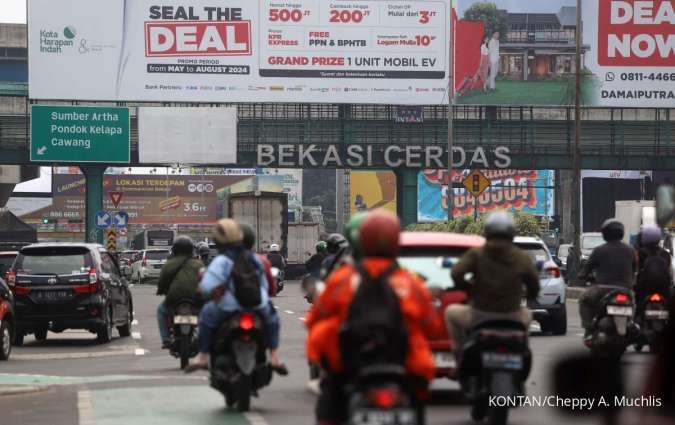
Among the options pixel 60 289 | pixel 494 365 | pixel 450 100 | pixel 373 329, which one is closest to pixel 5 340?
pixel 60 289

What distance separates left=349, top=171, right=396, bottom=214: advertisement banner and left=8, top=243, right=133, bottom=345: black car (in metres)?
88.1

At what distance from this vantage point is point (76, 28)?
54594mm

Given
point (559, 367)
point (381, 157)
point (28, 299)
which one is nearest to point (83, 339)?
point (28, 299)

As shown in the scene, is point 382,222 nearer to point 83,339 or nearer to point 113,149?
point 83,339

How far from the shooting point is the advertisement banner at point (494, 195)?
104188 millimetres

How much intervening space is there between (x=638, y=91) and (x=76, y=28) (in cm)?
1987

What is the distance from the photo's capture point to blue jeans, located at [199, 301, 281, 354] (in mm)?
12383

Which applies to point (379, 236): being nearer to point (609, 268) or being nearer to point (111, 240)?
point (609, 268)

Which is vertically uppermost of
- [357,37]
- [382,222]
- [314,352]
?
[357,37]

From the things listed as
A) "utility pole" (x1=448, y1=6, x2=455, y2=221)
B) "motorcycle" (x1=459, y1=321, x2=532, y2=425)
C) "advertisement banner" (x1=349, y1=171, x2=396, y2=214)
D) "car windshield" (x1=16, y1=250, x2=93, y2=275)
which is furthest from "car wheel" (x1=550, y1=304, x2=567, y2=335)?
"advertisement banner" (x1=349, y1=171, x2=396, y2=214)

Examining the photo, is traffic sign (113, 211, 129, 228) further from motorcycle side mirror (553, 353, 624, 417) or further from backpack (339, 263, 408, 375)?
motorcycle side mirror (553, 353, 624, 417)

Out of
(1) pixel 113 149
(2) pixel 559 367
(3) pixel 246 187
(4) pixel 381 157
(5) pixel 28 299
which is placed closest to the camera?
(2) pixel 559 367

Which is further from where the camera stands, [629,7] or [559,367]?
[629,7]

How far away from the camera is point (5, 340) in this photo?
19828mm
